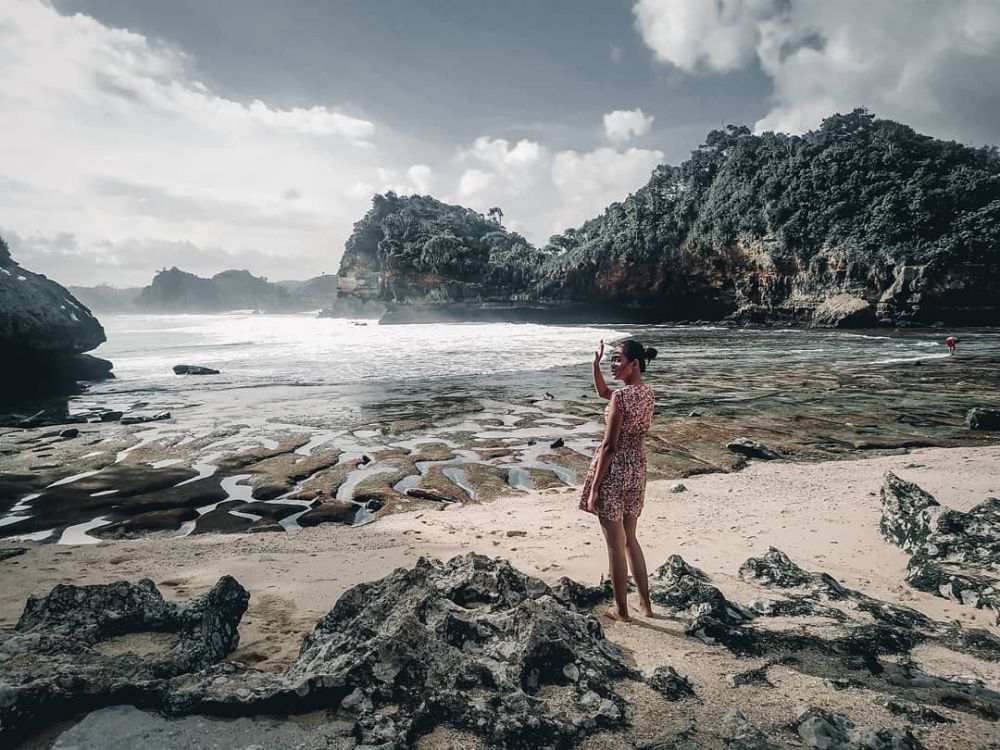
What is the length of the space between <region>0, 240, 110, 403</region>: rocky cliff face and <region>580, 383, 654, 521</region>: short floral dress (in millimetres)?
22013

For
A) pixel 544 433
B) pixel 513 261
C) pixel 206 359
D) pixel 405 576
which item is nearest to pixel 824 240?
pixel 513 261

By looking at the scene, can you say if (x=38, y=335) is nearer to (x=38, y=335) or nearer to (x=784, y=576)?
(x=38, y=335)

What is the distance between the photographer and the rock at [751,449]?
27.6 ft

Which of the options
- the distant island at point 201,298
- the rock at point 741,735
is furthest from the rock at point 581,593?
the distant island at point 201,298

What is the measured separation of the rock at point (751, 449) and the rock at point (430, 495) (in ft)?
16.5

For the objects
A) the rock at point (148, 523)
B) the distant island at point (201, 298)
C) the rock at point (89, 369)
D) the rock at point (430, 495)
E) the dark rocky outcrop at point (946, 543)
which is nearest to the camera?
the dark rocky outcrop at point (946, 543)

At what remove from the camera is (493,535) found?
5.55 m

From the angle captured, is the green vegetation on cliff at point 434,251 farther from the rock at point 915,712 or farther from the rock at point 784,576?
the rock at point 915,712

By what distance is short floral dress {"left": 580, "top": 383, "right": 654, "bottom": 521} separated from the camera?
11.7ft

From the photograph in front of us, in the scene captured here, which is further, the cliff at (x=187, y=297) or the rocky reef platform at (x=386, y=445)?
the cliff at (x=187, y=297)

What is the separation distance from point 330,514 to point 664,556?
4.14m

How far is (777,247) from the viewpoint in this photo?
48688mm

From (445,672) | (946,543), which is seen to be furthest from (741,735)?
(946,543)

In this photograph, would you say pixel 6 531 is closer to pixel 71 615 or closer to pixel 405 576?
pixel 71 615
